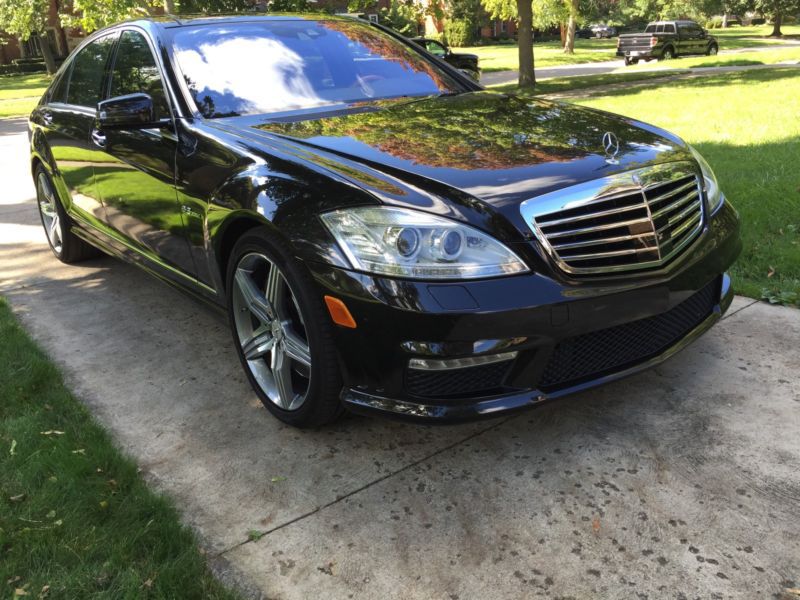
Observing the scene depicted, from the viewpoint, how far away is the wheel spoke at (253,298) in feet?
9.95

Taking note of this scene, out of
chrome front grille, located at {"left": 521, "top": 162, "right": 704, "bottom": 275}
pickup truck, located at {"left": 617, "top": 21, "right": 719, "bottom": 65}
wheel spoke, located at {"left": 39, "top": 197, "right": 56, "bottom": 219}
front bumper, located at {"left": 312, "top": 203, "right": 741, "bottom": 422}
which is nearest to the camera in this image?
front bumper, located at {"left": 312, "top": 203, "right": 741, "bottom": 422}

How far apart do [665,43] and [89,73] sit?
96.2ft

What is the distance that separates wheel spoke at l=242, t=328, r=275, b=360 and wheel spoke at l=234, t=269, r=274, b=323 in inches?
2.6

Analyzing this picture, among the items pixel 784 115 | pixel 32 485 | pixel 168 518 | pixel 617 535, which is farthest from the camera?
pixel 784 115

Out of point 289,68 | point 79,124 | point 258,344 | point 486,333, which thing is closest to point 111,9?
point 79,124

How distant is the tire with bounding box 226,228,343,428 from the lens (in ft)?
8.66

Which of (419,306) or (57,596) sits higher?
(419,306)

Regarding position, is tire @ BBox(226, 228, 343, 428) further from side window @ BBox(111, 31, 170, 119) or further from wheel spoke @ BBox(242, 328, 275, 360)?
side window @ BBox(111, 31, 170, 119)

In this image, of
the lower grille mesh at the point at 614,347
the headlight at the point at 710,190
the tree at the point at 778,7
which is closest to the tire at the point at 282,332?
the lower grille mesh at the point at 614,347

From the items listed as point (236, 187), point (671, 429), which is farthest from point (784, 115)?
point (236, 187)

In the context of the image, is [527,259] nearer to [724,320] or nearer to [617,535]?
[617,535]

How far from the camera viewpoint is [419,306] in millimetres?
2359

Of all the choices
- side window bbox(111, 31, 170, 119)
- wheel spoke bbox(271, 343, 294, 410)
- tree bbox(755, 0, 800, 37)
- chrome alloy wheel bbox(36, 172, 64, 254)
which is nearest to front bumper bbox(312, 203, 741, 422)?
wheel spoke bbox(271, 343, 294, 410)

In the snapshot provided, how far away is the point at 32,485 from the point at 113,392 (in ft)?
2.79
